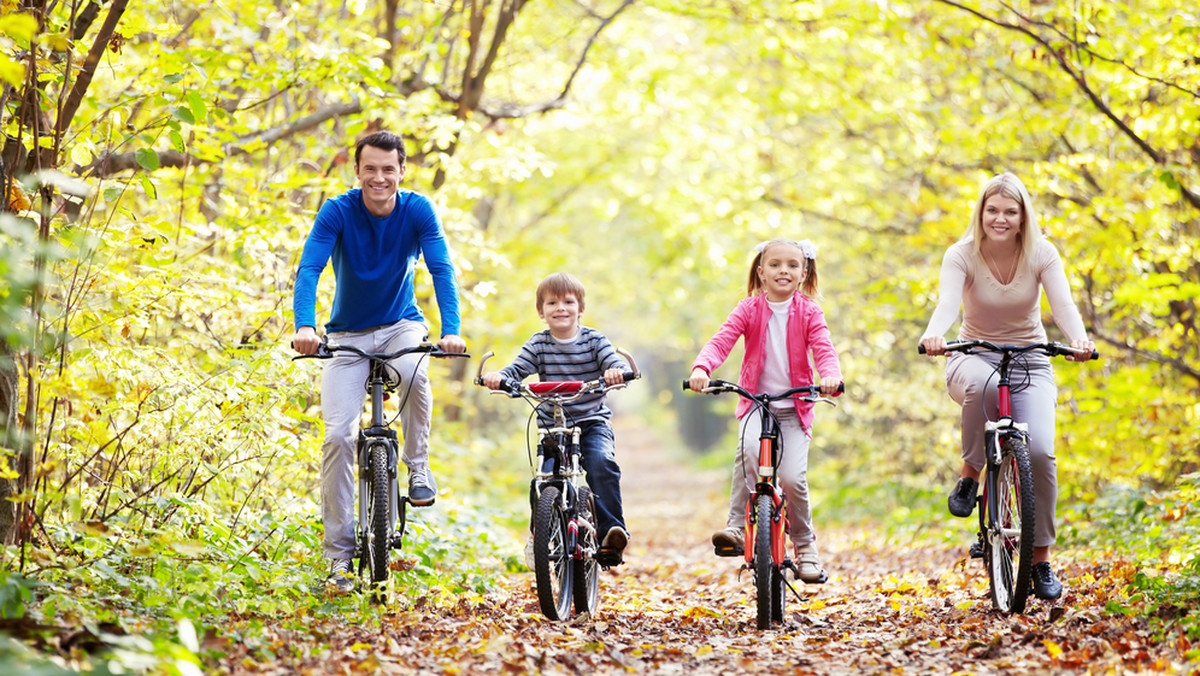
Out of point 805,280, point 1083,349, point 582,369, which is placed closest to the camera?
point 1083,349

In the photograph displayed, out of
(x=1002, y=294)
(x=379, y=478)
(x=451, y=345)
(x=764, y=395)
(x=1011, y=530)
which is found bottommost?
(x=1011, y=530)

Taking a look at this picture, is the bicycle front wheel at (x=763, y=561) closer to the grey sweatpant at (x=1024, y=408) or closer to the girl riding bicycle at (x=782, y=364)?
the girl riding bicycle at (x=782, y=364)

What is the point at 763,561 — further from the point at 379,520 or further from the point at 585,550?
the point at 379,520

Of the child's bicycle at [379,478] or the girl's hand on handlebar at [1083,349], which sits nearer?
the girl's hand on handlebar at [1083,349]

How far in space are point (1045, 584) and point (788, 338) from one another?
1794 mm

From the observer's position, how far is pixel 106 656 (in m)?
3.36

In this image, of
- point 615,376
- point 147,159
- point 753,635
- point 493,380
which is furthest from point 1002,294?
point 147,159

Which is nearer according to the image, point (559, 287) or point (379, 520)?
point (379, 520)

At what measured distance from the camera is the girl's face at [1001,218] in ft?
17.6

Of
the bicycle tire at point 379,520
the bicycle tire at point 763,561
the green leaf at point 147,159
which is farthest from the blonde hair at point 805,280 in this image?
the green leaf at point 147,159

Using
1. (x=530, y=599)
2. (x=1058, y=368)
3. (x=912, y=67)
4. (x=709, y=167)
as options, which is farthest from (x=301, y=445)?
(x=709, y=167)

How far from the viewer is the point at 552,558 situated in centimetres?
520

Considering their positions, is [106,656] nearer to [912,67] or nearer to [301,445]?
[301,445]

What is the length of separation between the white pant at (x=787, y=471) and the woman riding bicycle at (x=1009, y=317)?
2.68 ft
